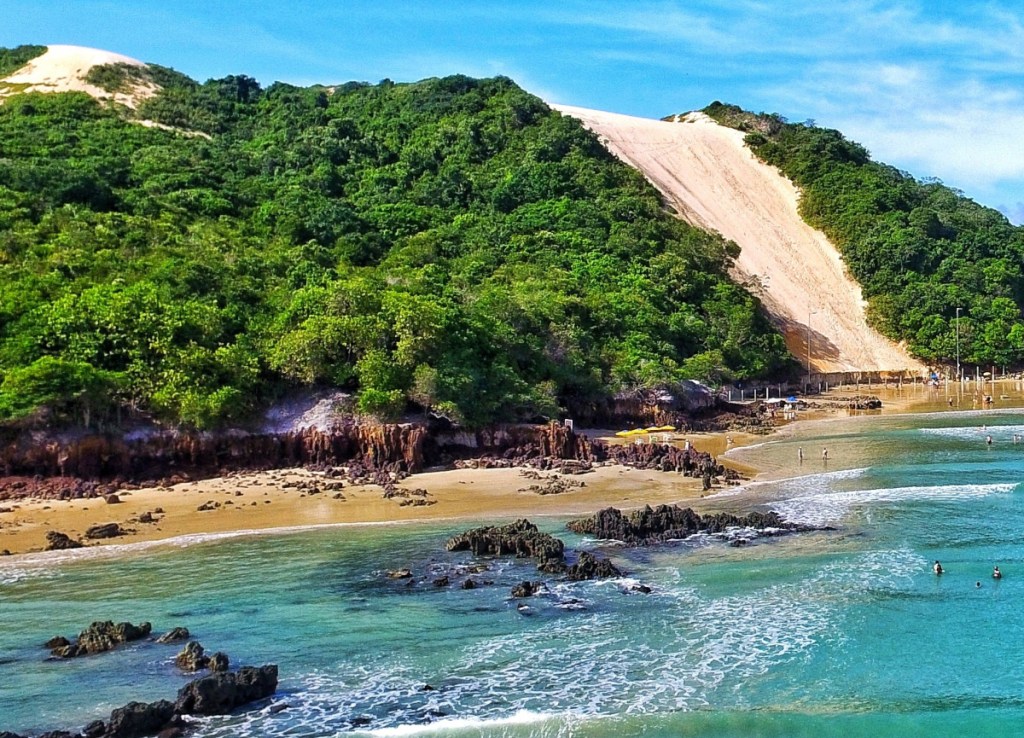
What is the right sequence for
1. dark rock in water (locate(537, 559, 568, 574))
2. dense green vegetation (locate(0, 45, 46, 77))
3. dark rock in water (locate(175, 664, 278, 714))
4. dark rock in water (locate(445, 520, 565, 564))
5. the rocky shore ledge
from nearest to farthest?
dark rock in water (locate(175, 664, 278, 714))
dark rock in water (locate(537, 559, 568, 574))
dark rock in water (locate(445, 520, 565, 564))
the rocky shore ledge
dense green vegetation (locate(0, 45, 46, 77))

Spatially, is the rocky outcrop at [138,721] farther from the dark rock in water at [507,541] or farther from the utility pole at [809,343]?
the utility pole at [809,343]

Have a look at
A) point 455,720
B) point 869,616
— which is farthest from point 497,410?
point 455,720

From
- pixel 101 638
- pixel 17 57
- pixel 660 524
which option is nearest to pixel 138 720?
pixel 101 638

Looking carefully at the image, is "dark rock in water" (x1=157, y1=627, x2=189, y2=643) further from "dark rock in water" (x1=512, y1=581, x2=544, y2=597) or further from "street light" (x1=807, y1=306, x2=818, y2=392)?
"street light" (x1=807, y1=306, x2=818, y2=392)

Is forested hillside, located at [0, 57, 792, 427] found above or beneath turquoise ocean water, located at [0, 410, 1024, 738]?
above

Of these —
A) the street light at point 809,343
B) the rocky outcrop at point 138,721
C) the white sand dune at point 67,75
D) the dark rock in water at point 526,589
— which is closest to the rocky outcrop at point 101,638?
the rocky outcrop at point 138,721

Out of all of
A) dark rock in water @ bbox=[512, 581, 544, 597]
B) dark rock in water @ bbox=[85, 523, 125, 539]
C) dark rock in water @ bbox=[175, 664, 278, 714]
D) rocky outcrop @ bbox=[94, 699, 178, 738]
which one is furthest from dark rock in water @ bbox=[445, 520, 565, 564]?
rocky outcrop @ bbox=[94, 699, 178, 738]

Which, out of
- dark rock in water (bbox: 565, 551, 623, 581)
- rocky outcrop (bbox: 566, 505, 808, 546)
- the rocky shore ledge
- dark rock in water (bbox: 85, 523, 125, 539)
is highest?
the rocky shore ledge
